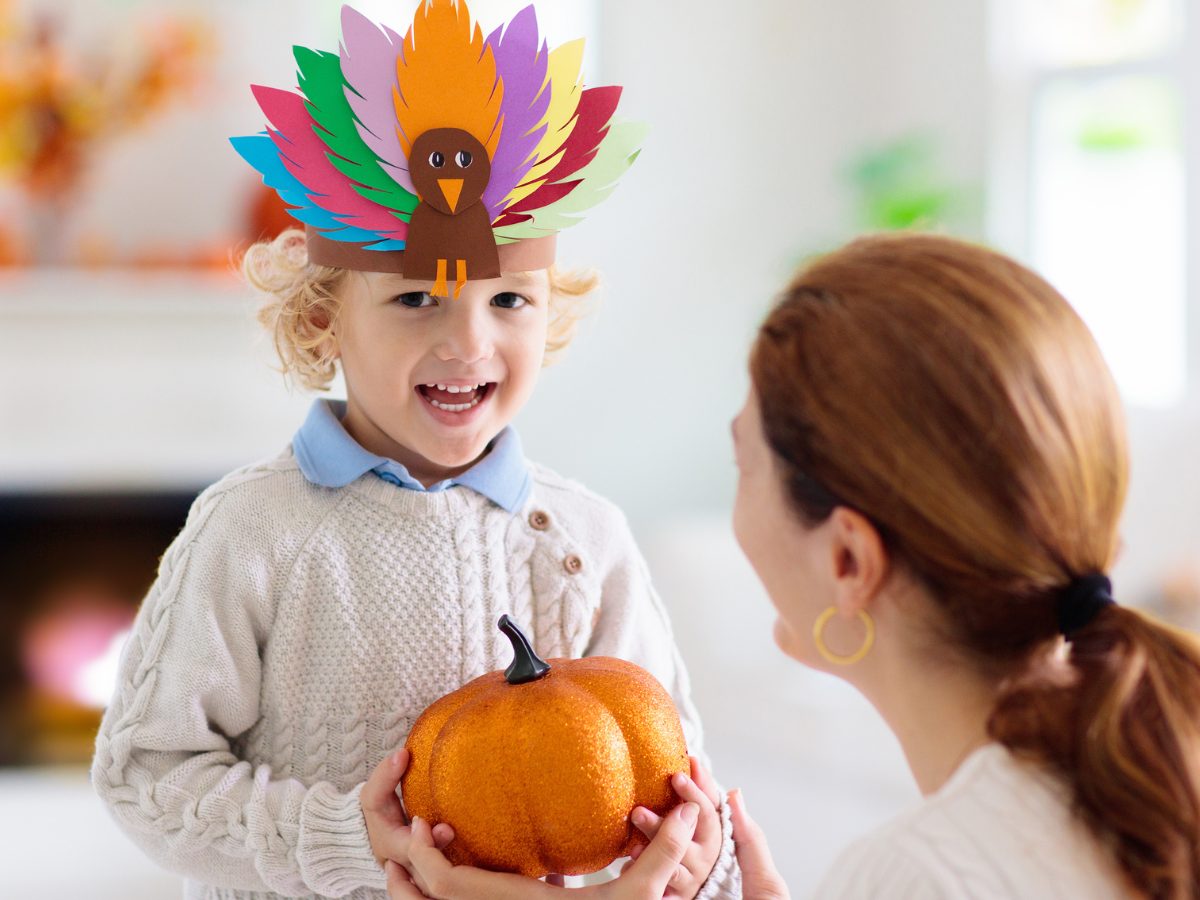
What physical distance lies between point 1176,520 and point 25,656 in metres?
3.09

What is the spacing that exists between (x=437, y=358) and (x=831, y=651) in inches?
18.3

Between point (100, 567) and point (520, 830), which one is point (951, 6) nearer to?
point (100, 567)

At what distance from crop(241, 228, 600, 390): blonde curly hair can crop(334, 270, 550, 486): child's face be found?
1.0 inches

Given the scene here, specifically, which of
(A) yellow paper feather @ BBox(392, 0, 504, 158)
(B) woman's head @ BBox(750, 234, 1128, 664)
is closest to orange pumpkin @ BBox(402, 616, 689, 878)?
(B) woman's head @ BBox(750, 234, 1128, 664)

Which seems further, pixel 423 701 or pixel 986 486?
pixel 423 701

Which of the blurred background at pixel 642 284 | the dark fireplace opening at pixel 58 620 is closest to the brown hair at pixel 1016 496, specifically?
the blurred background at pixel 642 284

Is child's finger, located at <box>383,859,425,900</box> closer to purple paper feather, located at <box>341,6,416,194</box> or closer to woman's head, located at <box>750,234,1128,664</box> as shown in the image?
woman's head, located at <box>750,234,1128,664</box>

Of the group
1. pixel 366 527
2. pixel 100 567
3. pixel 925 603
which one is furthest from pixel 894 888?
pixel 100 567

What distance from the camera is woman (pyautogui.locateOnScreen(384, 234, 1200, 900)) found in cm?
98

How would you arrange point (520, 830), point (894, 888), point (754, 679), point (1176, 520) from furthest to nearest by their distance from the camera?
point (754, 679) → point (1176, 520) → point (520, 830) → point (894, 888)

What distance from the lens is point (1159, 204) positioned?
13.0ft

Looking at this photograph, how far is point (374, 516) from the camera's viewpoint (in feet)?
4.45

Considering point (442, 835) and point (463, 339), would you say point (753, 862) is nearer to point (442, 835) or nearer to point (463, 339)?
point (442, 835)

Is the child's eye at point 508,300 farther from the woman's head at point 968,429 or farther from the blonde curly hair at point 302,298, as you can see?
the woman's head at point 968,429
